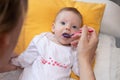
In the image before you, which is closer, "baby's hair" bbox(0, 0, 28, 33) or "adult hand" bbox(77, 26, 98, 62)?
"baby's hair" bbox(0, 0, 28, 33)

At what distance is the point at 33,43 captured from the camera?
59.2 inches

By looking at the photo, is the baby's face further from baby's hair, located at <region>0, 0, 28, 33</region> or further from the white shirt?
baby's hair, located at <region>0, 0, 28, 33</region>

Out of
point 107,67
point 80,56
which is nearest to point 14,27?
point 80,56

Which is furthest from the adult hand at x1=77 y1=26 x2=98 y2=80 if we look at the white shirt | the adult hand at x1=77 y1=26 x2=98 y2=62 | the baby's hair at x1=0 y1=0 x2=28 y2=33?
the baby's hair at x1=0 y1=0 x2=28 y2=33

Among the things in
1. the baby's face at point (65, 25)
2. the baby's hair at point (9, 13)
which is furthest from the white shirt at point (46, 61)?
the baby's hair at point (9, 13)

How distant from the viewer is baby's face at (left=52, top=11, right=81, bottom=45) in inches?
58.0

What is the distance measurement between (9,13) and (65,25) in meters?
0.91

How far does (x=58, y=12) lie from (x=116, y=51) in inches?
17.2

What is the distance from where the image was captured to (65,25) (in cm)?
150

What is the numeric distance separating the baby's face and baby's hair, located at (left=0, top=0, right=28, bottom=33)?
2.80 feet

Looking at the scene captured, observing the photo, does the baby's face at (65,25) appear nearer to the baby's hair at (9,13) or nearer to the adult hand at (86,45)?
the adult hand at (86,45)

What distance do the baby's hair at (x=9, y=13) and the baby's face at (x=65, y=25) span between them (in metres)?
0.85

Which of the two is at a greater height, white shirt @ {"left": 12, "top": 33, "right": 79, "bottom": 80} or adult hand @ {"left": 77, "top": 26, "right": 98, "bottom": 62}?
adult hand @ {"left": 77, "top": 26, "right": 98, "bottom": 62}

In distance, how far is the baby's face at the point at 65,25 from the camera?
4.83 ft
